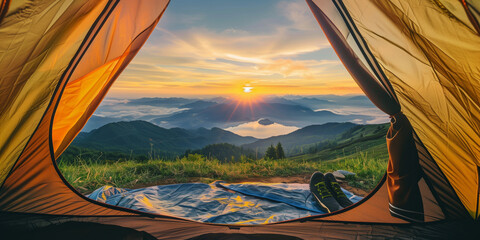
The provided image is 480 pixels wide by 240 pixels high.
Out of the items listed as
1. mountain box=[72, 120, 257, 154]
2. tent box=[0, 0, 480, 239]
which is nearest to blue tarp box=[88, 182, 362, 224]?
tent box=[0, 0, 480, 239]

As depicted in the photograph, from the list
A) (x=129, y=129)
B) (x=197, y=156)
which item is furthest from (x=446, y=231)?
(x=129, y=129)

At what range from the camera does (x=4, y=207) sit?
1.98m

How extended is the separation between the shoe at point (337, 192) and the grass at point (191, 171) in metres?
1.01

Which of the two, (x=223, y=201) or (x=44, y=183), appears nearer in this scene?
(x=44, y=183)

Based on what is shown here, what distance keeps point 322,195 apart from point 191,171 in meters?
2.16

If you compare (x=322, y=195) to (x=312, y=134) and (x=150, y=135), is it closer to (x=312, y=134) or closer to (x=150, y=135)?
(x=312, y=134)

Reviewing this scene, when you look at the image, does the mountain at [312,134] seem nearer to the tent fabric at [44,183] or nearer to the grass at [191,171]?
the grass at [191,171]

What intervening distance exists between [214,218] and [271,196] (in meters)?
0.73

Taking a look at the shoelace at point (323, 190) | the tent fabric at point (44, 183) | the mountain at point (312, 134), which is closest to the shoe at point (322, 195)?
the shoelace at point (323, 190)

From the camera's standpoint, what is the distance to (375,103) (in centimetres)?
187

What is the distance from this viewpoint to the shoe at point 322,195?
2.35 metres

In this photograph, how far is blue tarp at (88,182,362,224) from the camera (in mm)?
2344

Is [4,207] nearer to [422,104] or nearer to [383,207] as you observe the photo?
[383,207]

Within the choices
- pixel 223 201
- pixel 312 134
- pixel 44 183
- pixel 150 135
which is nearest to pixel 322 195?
pixel 223 201
